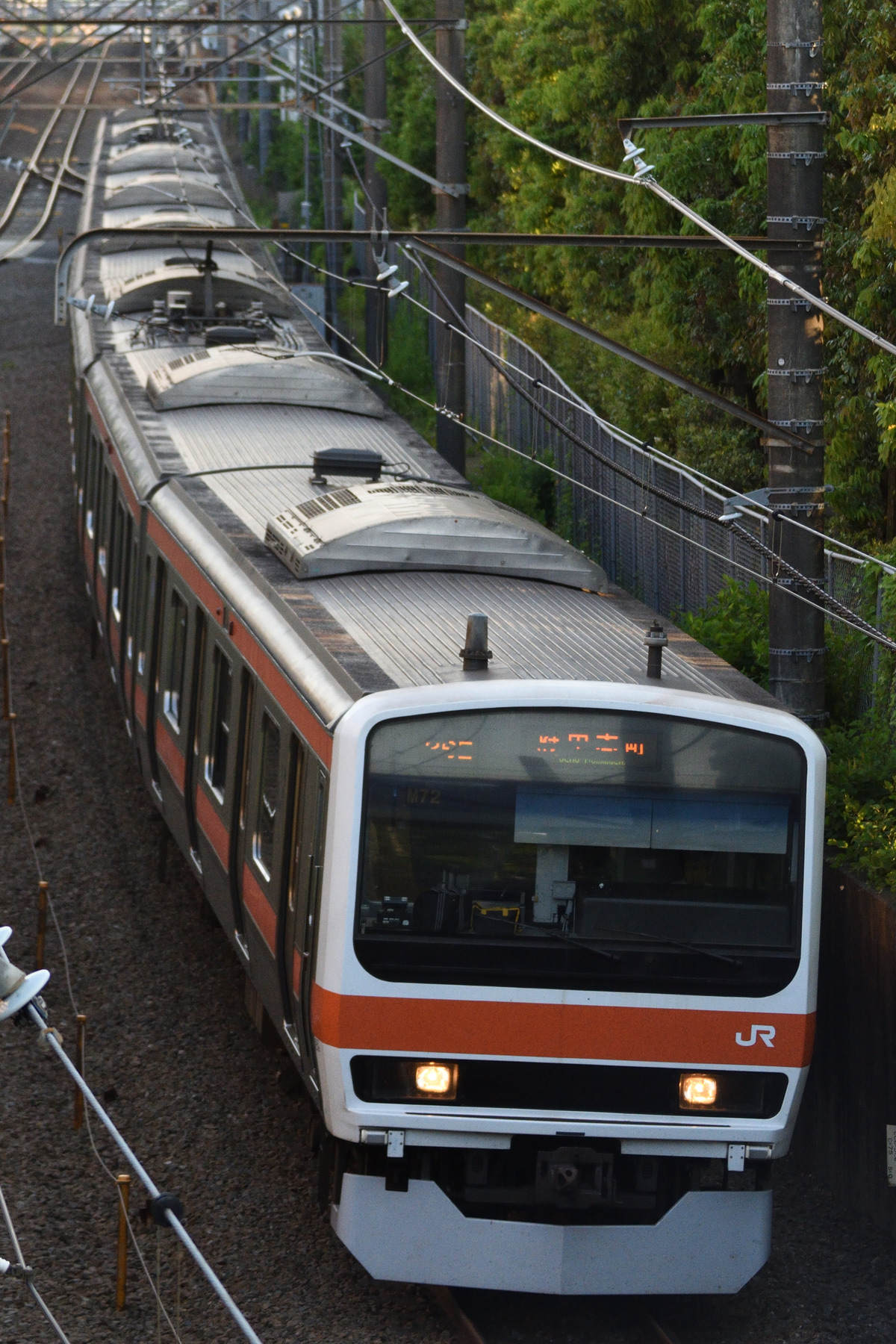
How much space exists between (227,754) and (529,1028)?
256 centimetres

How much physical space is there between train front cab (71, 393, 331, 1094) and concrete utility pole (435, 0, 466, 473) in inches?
121

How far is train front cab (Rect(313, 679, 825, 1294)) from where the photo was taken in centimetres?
660

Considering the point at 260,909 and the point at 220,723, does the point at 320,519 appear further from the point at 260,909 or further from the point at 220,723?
the point at 260,909

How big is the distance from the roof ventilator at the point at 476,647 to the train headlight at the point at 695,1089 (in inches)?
65.2

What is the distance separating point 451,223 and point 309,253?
2186cm

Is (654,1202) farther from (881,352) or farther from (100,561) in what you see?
(100,561)

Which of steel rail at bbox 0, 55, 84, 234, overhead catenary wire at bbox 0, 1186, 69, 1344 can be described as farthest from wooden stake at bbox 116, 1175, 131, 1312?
steel rail at bbox 0, 55, 84, 234

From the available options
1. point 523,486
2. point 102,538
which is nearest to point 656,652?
point 102,538

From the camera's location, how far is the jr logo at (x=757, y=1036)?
6.75 m

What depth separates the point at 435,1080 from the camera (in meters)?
6.76

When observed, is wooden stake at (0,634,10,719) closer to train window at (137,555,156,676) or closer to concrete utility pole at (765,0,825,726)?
train window at (137,555,156,676)

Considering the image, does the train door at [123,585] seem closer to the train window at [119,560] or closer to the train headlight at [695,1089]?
the train window at [119,560]

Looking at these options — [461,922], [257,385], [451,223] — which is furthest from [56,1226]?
[451,223]

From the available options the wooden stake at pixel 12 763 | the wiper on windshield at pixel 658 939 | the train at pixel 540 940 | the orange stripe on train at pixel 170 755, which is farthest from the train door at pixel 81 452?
the wiper on windshield at pixel 658 939
